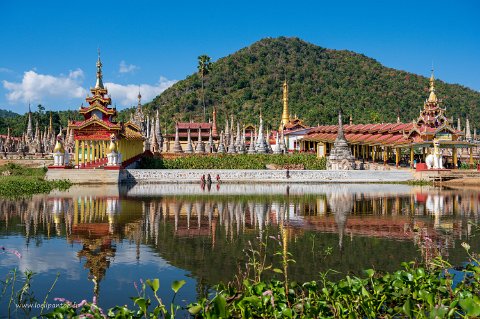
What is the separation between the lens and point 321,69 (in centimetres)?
14500

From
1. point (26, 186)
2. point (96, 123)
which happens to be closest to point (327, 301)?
point (26, 186)

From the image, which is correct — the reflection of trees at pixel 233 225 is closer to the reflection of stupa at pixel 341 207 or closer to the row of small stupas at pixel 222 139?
the reflection of stupa at pixel 341 207

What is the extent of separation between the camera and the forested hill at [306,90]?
114 metres

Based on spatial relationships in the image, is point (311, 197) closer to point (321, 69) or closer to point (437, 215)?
point (437, 215)

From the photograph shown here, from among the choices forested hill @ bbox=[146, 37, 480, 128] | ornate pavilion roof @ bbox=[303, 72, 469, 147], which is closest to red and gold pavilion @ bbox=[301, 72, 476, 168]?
ornate pavilion roof @ bbox=[303, 72, 469, 147]

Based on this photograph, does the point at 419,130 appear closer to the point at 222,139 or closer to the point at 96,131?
the point at 222,139

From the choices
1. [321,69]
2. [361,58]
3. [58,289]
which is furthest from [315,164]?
[361,58]

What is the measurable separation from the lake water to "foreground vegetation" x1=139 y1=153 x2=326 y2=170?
16.6 metres

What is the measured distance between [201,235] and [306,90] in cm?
11262

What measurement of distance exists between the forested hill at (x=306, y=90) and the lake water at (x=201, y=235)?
7284 cm

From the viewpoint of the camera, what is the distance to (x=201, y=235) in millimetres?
18656

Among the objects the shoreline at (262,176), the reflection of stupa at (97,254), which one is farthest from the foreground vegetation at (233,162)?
the reflection of stupa at (97,254)

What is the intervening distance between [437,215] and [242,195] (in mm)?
12711

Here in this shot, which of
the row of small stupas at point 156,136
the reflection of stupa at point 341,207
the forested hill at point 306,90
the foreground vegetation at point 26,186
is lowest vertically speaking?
the reflection of stupa at point 341,207
